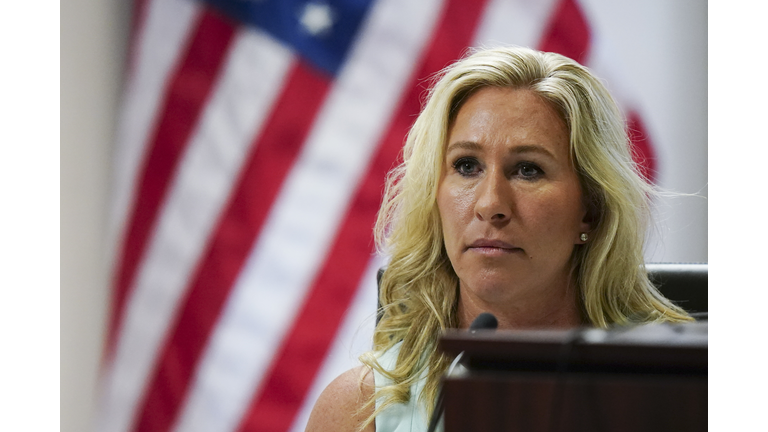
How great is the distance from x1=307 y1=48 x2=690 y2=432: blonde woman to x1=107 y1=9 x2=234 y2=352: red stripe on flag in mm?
A: 1118

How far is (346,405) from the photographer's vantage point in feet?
3.77

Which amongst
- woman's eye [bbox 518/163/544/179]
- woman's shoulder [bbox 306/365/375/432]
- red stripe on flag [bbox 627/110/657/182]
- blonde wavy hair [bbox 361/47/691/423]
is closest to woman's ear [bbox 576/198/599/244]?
blonde wavy hair [bbox 361/47/691/423]

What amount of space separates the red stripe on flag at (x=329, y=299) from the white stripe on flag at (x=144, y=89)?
0.61 m

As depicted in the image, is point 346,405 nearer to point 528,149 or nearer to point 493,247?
point 493,247

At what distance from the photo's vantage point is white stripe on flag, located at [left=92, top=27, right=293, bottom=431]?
2160 mm

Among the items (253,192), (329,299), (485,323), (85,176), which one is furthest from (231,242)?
(485,323)

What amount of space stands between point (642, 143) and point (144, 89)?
4.73ft

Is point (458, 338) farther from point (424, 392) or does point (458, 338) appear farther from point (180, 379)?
point (180, 379)

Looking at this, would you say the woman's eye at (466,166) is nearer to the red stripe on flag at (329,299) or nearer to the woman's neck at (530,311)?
the woman's neck at (530,311)

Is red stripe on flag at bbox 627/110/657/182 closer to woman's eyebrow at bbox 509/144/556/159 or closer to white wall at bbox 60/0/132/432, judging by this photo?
woman's eyebrow at bbox 509/144/556/159

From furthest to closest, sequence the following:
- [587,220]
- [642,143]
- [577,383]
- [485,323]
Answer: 1. [642,143]
2. [587,220]
3. [485,323]
4. [577,383]

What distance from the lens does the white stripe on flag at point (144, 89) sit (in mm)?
2205

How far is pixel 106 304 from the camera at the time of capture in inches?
87.0
